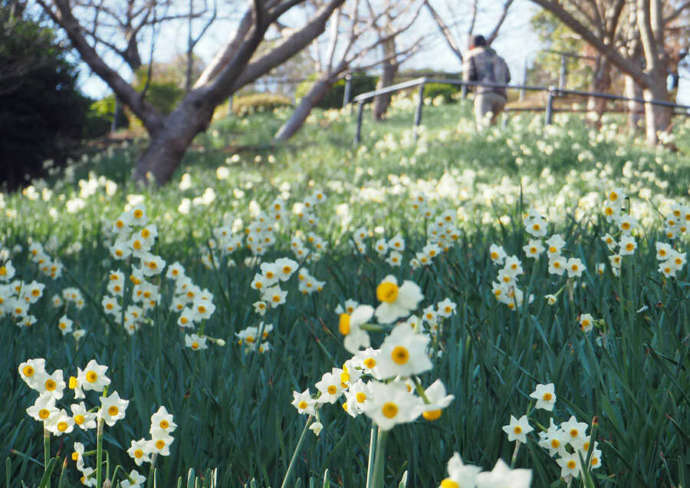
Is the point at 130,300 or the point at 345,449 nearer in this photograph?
the point at 345,449

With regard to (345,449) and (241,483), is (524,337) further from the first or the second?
(241,483)

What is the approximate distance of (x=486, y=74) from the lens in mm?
11430

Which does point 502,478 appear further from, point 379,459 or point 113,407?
point 113,407

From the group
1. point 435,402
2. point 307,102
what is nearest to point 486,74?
point 307,102

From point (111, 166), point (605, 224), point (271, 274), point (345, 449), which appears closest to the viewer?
point (345, 449)

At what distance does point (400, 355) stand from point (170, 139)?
8.08 m

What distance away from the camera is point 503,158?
8.39m

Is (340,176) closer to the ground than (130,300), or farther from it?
farther from it

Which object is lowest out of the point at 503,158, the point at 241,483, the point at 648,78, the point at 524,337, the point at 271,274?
the point at 241,483

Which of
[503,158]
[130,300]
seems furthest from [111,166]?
[130,300]

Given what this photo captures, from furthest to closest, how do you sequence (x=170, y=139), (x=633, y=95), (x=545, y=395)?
(x=633, y=95)
(x=170, y=139)
(x=545, y=395)

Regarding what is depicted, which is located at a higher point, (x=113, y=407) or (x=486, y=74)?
(x=486, y=74)

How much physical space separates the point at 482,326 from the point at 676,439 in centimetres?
82

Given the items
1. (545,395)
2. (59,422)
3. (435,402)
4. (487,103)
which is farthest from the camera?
(487,103)
